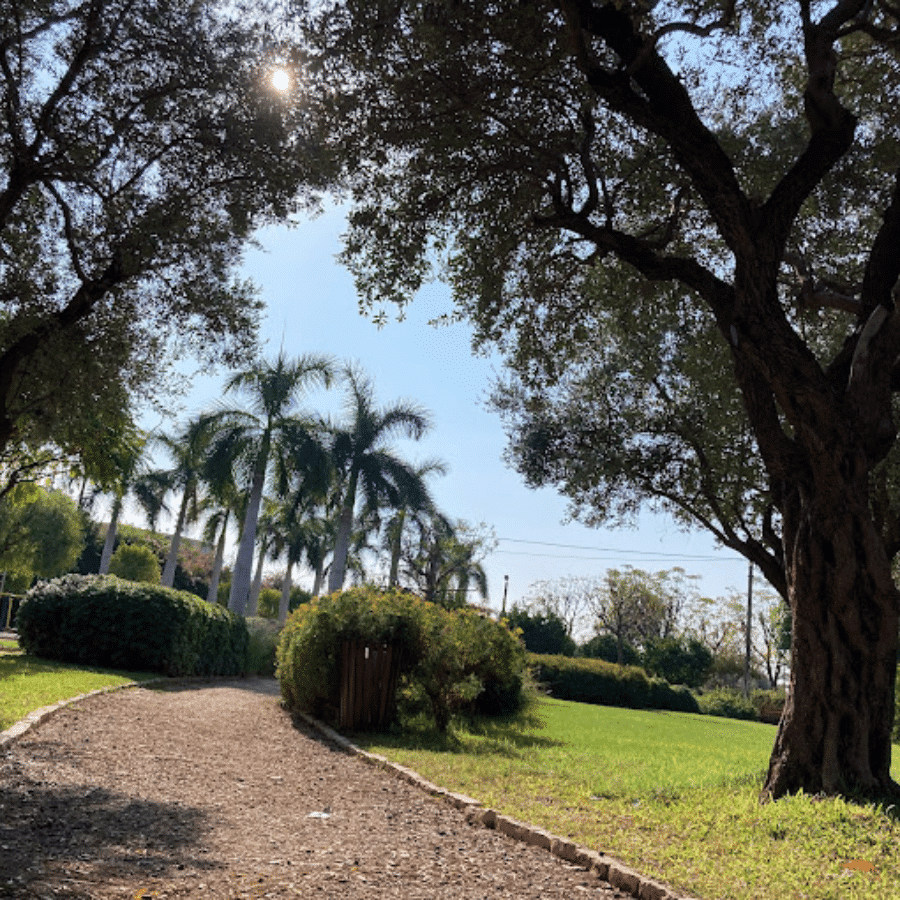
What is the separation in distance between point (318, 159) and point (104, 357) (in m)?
3.06

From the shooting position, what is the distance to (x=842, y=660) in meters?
6.54

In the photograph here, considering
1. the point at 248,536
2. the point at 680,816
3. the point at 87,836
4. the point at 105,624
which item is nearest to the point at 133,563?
the point at 248,536

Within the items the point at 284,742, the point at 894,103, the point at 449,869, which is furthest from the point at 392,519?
the point at 449,869

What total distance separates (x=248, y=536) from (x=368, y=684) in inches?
722

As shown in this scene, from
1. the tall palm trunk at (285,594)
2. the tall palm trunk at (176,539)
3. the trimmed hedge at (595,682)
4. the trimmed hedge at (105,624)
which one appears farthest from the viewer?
the tall palm trunk at (285,594)

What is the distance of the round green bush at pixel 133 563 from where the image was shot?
4562cm

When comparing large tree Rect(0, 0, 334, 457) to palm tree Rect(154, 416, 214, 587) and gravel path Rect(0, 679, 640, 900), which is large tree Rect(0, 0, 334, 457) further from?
palm tree Rect(154, 416, 214, 587)

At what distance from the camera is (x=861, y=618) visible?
21.5ft

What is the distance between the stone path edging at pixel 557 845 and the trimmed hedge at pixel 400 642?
11.0 ft

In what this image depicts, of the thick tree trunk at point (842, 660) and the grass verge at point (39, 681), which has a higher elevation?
the thick tree trunk at point (842, 660)

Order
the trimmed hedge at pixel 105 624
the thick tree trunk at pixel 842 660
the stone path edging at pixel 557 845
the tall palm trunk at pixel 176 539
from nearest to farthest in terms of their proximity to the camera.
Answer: the stone path edging at pixel 557 845 → the thick tree trunk at pixel 842 660 → the trimmed hedge at pixel 105 624 → the tall palm trunk at pixel 176 539

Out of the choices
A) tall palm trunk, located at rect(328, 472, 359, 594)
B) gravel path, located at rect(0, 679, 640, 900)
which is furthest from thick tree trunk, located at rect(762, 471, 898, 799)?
tall palm trunk, located at rect(328, 472, 359, 594)

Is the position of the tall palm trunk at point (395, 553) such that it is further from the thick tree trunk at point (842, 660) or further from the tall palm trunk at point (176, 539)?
the thick tree trunk at point (842, 660)

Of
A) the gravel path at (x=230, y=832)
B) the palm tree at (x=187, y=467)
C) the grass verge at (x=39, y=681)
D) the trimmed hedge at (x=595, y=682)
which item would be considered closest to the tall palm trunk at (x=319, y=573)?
the palm tree at (x=187, y=467)
